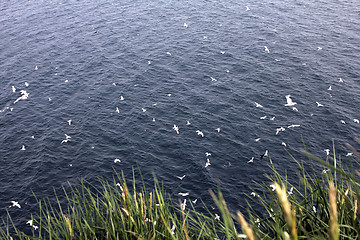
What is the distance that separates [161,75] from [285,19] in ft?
126

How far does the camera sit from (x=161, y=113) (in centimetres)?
→ 5706

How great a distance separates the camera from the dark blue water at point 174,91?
47844mm

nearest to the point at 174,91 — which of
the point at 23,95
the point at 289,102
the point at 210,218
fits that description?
the point at 289,102

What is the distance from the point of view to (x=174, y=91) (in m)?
62.0

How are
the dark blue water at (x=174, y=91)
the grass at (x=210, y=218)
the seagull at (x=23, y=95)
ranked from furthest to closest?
the seagull at (x=23, y=95)
the dark blue water at (x=174, y=91)
the grass at (x=210, y=218)

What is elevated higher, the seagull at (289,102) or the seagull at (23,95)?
the seagull at (23,95)

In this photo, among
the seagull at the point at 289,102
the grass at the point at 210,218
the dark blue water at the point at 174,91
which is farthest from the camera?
the seagull at the point at 289,102

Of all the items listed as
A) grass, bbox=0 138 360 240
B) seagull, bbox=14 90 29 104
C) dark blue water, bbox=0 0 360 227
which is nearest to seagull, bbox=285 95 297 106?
dark blue water, bbox=0 0 360 227

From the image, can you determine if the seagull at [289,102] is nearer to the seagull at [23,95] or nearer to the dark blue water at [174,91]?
the dark blue water at [174,91]

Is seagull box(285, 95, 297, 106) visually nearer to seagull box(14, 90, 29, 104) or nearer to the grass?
the grass

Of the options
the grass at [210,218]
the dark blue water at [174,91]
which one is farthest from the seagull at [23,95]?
the grass at [210,218]

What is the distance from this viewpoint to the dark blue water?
47.8 m

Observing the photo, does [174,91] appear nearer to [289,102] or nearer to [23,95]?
[289,102]

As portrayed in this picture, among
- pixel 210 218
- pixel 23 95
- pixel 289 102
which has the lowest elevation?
pixel 289 102
